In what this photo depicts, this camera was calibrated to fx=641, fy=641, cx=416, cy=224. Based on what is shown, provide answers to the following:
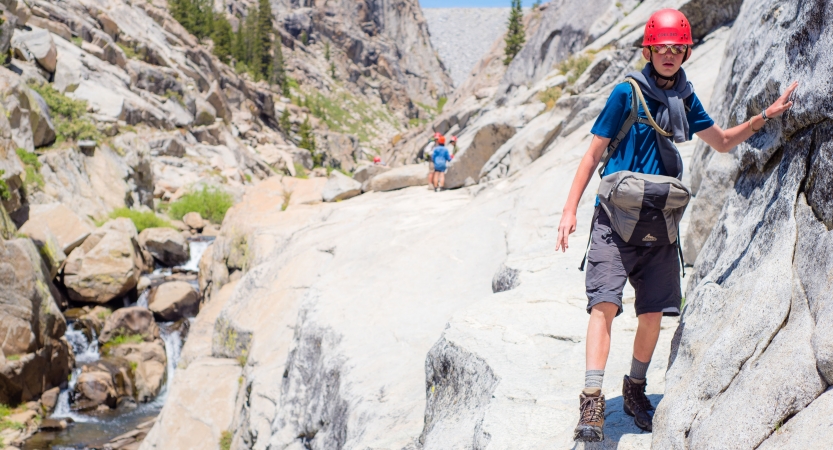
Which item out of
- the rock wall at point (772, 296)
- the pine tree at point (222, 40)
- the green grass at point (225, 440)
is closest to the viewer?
the rock wall at point (772, 296)

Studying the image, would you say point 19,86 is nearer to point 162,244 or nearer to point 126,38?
point 162,244

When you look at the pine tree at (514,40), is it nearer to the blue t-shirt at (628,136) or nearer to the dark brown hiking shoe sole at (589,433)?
the blue t-shirt at (628,136)

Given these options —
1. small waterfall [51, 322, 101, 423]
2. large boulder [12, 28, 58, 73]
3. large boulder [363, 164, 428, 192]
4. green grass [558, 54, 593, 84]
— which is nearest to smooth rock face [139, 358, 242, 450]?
small waterfall [51, 322, 101, 423]

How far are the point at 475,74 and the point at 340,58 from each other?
67371mm

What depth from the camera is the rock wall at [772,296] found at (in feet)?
8.52

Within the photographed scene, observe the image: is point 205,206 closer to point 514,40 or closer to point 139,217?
point 139,217

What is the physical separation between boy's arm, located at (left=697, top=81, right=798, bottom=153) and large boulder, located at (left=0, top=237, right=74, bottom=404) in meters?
14.6

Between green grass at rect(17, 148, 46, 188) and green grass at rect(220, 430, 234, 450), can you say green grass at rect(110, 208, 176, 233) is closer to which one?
green grass at rect(17, 148, 46, 188)

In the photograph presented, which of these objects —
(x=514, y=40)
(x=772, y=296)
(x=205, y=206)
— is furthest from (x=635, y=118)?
(x=514, y=40)

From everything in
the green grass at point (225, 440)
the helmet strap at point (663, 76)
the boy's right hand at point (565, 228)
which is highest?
the helmet strap at point (663, 76)

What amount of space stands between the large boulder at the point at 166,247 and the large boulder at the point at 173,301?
11.6 ft

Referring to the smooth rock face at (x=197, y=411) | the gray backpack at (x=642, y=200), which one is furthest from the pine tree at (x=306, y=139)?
the gray backpack at (x=642, y=200)

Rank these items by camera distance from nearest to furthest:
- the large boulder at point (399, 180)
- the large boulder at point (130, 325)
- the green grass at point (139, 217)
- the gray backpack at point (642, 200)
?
the gray backpack at point (642, 200)
the large boulder at point (130, 325)
the large boulder at point (399, 180)
the green grass at point (139, 217)

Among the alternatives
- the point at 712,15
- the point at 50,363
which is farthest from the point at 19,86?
the point at 712,15
